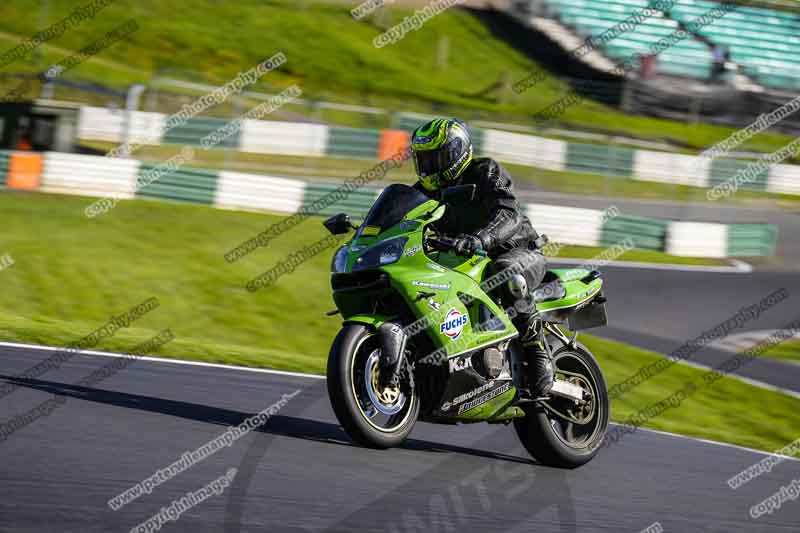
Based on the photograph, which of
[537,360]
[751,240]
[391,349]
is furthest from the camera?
[751,240]

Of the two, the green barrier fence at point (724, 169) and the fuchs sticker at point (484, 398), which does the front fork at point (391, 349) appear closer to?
the fuchs sticker at point (484, 398)

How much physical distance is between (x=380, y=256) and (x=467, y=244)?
1.69 feet

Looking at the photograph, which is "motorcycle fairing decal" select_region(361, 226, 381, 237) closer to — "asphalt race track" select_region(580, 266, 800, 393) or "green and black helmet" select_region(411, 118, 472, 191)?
"green and black helmet" select_region(411, 118, 472, 191)

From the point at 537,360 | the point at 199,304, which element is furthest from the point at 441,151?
the point at 199,304

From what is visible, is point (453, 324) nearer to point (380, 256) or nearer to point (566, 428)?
point (380, 256)

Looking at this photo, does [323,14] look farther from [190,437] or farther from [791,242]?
[190,437]

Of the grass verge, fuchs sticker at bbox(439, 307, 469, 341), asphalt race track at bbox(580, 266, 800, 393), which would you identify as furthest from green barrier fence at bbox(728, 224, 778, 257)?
fuchs sticker at bbox(439, 307, 469, 341)

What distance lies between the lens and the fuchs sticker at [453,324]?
6.80 m

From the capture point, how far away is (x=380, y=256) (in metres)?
6.63

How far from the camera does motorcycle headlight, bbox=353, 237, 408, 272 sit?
663 cm

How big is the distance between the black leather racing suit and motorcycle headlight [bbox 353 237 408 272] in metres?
0.56

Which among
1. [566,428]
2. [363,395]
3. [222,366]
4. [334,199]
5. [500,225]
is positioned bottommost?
[334,199]

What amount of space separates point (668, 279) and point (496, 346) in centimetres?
1435

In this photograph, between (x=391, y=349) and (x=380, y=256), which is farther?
(x=380, y=256)
